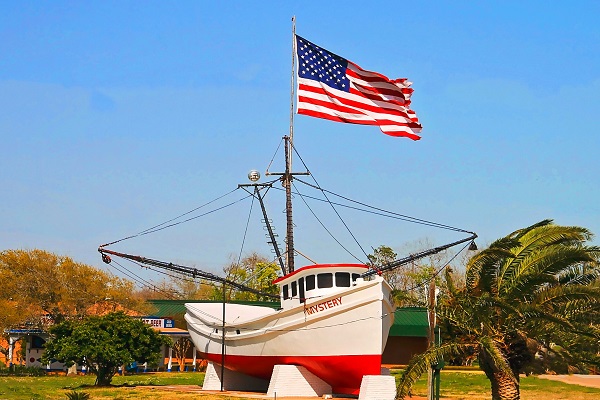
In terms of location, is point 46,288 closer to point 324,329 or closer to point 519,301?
point 324,329

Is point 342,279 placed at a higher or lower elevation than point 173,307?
lower

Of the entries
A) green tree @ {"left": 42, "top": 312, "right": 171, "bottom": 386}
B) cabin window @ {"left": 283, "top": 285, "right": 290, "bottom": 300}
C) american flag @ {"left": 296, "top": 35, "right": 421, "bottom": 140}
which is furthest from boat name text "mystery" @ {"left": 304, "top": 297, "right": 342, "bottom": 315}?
green tree @ {"left": 42, "top": 312, "right": 171, "bottom": 386}

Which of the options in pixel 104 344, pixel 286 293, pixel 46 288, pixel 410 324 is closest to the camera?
pixel 286 293

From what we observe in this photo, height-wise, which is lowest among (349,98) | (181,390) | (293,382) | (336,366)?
(181,390)

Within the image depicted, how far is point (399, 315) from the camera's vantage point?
221ft

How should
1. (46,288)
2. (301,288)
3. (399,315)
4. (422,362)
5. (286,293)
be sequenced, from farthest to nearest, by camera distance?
(399,315) → (46,288) → (286,293) → (301,288) → (422,362)

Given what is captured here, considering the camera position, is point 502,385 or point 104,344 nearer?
point 502,385

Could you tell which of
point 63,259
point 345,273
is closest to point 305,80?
point 345,273

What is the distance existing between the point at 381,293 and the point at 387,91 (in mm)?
8209

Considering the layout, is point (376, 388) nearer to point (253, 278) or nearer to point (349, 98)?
point (349, 98)

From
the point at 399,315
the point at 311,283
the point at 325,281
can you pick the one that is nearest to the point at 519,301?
the point at 325,281

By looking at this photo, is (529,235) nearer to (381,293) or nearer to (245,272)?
(381,293)

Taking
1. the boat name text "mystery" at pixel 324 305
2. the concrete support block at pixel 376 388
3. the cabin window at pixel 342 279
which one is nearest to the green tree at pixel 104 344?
the boat name text "mystery" at pixel 324 305

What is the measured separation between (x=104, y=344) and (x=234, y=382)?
692 centimetres
